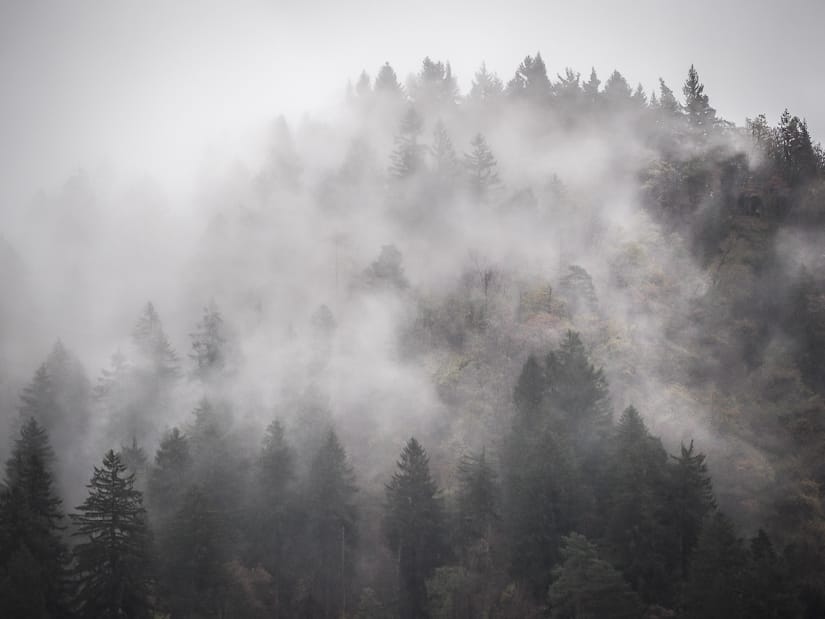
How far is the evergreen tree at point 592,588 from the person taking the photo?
3105 cm

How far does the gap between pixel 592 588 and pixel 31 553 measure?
Answer: 3384 cm

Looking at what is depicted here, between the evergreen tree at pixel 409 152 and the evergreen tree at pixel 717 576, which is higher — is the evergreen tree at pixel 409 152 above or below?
above

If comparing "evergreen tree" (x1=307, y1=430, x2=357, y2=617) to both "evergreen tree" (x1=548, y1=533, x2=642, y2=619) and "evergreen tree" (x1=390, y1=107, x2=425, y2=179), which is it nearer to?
"evergreen tree" (x1=548, y1=533, x2=642, y2=619)

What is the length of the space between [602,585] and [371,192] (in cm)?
7265

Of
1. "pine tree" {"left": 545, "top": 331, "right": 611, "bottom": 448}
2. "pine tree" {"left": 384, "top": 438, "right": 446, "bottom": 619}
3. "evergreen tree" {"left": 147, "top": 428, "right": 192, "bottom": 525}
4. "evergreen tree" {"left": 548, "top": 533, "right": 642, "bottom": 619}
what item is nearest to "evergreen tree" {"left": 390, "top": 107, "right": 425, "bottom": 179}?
"pine tree" {"left": 545, "top": 331, "right": 611, "bottom": 448}

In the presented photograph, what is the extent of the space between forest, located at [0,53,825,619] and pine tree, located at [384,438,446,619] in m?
0.23

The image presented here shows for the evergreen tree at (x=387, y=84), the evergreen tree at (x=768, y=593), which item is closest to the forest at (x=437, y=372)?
the evergreen tree at (x=768, y=593)

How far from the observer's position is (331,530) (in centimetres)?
4553

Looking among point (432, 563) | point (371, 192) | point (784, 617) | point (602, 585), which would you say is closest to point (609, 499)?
point (602, 585)

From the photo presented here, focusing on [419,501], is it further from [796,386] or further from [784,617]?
[796,386]

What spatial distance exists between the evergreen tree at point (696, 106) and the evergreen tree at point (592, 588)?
7676 cm

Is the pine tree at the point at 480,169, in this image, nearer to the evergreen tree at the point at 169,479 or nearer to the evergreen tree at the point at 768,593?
the evergreen tree at the point at 169,479

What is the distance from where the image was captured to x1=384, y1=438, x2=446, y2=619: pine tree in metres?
43.3

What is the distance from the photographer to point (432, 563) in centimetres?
4388
